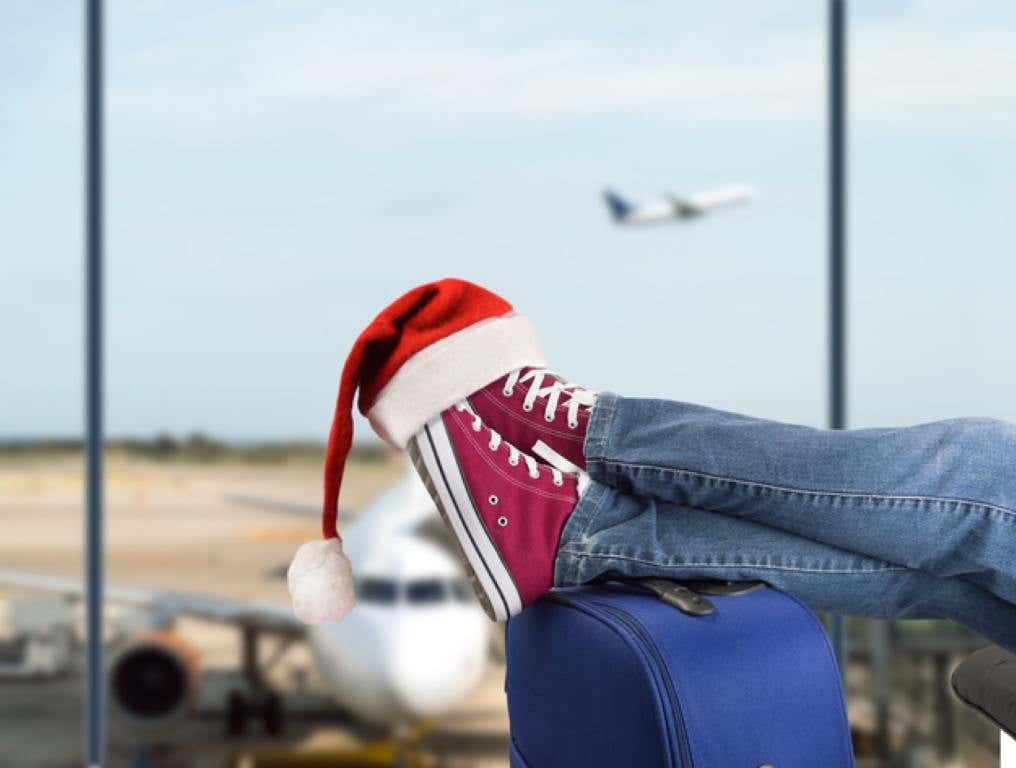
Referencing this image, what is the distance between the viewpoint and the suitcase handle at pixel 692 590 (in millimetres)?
779

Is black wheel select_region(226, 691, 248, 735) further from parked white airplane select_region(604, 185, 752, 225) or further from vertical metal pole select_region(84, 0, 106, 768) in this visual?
parked white airplane select_region(604, 185, 752, 225)

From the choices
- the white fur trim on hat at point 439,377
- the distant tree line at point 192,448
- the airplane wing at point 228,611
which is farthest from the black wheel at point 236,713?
the white fur trim on hat at point 439,377

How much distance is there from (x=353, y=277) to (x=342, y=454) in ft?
5.94

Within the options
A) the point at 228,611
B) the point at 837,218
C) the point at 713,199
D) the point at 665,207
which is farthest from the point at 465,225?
the point at 228,611

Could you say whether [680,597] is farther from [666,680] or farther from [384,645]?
[384,645]

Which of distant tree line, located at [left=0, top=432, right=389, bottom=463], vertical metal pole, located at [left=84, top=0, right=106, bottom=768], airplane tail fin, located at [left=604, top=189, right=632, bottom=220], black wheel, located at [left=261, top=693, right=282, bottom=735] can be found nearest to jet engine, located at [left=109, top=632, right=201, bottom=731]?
black wheel, located at [left=261, top=693, right=282, bottom=735]

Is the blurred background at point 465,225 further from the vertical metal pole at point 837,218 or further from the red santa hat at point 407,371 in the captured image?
the red santa hat at point 407,371

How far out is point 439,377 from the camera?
35.5 inches

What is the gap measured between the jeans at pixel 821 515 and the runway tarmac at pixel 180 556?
4.23 feet

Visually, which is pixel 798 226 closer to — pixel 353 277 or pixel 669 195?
pixel 669 195

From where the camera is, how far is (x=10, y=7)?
9.02 ft

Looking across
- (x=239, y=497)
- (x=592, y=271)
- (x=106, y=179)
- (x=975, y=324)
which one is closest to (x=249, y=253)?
(x=106, y=179)

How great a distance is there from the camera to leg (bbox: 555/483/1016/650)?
32.7 inches

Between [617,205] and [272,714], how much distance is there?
178 cm
